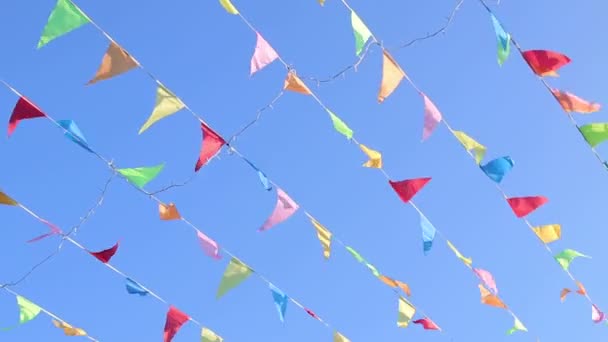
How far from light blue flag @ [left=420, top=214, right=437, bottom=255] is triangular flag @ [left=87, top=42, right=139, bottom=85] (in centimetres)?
209

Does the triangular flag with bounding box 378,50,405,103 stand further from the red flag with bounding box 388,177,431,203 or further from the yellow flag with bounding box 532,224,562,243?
the yellow flag with bounding box 532,224,562,243

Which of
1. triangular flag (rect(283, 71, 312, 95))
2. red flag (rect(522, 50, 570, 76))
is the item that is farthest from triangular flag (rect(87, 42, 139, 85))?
red flag (rect(522, 50, 570, 76))

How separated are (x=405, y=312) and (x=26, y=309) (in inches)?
93.2

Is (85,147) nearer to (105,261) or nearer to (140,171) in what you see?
(140,171)

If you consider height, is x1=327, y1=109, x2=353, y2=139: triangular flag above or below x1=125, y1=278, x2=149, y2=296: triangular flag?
above

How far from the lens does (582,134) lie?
4539mm

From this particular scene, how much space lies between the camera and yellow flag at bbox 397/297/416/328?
5457 millimetres

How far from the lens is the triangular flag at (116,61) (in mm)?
3770

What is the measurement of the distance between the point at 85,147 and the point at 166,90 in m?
0.47

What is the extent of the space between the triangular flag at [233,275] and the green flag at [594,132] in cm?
201

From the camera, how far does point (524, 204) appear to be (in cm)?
488

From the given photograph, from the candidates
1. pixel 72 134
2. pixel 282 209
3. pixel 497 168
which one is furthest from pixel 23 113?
pixel 497 168

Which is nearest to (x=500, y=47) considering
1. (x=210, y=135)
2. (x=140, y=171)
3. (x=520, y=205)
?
(x=520, y=205)

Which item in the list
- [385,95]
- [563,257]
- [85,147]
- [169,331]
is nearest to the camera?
[85,147]
